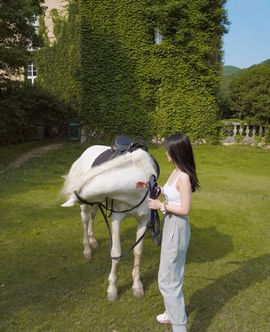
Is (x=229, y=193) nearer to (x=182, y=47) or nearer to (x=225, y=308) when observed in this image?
(x=225, y=308)

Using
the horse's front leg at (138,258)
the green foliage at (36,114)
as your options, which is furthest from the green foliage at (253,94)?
the horse's front leg at (138,258)

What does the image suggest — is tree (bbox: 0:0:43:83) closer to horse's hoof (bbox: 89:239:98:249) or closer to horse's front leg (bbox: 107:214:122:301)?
horse's hoof (bbox: 89:239:98:249)

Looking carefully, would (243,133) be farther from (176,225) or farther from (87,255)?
(176,225)

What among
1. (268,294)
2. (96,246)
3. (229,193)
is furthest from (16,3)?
(268,294)

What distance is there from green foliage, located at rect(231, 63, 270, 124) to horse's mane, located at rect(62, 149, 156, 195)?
16.1 metres

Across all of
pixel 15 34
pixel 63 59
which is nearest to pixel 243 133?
pixel 63 59

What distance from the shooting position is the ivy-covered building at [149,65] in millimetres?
19156

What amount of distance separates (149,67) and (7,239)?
15.0 metres

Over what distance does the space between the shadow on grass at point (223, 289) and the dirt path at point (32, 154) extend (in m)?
9.49

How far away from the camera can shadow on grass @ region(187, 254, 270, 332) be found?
160 inches

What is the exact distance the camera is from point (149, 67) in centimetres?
1975

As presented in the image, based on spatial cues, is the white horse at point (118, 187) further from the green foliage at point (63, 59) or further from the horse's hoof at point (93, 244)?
the green foliage at point (63, 59)

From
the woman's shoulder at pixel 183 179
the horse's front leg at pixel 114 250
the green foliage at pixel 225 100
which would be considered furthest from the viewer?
the green foliage at pixel 225 100

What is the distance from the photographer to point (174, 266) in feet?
11.3
